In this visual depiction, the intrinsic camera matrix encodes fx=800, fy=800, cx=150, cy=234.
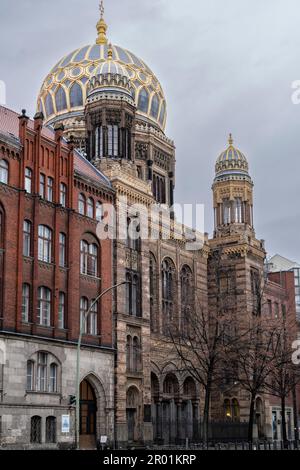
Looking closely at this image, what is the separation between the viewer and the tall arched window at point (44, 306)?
163ft

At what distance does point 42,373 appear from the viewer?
48.8 meters

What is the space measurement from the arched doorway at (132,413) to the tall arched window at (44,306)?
1045 centimetres

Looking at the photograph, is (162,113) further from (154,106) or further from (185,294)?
(185,294)

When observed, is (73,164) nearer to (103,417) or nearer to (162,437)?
(103,417)

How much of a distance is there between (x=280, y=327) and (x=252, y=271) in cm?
1361

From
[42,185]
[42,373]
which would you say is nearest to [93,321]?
[42,373]

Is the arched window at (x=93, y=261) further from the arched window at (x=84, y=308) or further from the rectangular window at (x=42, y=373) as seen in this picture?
the rectangular window at (x=42, y=373)

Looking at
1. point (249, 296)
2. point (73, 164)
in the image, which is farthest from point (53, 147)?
point (249, 296)

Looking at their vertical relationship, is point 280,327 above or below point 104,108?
below

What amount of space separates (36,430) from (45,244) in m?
11.6

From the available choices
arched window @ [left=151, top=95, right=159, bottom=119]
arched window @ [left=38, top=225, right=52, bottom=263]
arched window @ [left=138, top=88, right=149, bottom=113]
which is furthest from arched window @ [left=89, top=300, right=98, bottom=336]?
arched window @ [left=151, top=95, right=159, bottom=119]

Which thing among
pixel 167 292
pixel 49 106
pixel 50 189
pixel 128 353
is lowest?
pixel 128 353

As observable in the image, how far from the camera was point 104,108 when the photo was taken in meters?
63.5

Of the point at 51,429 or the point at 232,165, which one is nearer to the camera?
the point at 51,429
